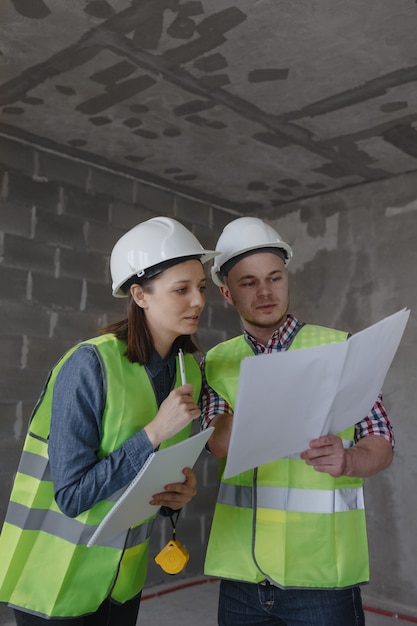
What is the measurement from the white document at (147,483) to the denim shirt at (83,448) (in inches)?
1.8

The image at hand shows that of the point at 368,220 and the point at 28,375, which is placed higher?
the point at 368,220

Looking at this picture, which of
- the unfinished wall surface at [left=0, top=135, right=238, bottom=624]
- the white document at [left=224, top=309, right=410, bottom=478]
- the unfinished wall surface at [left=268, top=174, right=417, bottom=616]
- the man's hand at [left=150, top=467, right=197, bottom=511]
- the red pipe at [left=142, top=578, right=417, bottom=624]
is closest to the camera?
the white document at [left=224, top=309, right=410, bottom=478]

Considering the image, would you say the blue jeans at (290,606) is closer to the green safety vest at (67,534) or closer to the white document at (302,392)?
the green safety vest at (67,534)

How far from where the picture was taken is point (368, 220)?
3945 mm

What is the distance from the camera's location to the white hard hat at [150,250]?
1532mm

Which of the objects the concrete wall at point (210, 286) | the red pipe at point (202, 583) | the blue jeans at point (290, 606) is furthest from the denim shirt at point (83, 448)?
the red pipe at point (202, 583)

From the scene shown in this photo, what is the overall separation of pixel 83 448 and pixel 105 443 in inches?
2.9

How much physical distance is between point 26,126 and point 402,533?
10.2 ft

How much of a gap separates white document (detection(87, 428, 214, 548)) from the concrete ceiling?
5.10 feet

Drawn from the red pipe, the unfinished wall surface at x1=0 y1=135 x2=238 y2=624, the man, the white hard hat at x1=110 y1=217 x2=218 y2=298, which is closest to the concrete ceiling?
the unfinished wall surface at x1=0 y1=135 x2=238 y2=624

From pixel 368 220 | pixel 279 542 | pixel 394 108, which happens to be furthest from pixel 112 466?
pixel 368 220

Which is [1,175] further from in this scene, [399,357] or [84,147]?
[399,357]

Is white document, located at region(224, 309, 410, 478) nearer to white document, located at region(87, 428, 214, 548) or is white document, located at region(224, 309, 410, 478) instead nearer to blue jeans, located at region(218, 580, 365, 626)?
white document, located at region(87, 428, 214, 548)

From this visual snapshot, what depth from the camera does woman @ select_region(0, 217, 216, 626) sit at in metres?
1.33
